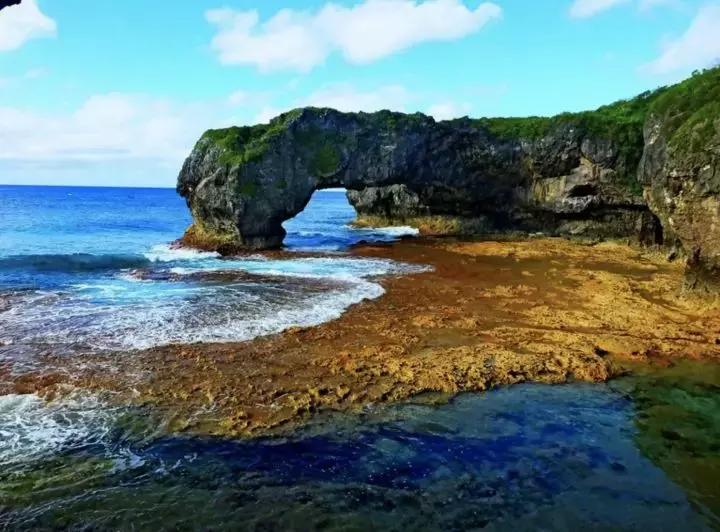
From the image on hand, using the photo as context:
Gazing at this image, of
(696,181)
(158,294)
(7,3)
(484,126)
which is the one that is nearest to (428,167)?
(484,126)

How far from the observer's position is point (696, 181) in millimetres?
16984

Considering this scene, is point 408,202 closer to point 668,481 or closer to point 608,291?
point 608,291

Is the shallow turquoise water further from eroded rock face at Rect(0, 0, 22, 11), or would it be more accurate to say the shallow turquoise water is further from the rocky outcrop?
the rocky outcrop

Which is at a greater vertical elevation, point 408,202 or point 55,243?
point 408,202

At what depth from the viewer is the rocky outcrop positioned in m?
16.6

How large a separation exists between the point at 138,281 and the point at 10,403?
13.1 metres

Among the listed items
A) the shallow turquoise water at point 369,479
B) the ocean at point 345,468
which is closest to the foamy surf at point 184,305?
the ocean at point 345,468

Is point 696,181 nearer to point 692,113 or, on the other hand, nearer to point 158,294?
point 692,113

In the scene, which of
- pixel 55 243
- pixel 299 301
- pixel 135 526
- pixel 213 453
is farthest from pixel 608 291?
pixel 55 243

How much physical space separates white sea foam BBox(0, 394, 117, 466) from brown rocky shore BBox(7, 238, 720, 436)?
1.67 ft

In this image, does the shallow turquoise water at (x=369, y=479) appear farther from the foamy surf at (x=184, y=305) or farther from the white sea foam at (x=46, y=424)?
the foamy surf at (x=184, y=305)

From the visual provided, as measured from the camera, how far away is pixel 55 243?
38062 millimetres

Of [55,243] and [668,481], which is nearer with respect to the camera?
[668,481]

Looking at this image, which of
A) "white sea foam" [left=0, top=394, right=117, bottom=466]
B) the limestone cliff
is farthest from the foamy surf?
the limestone cliff
